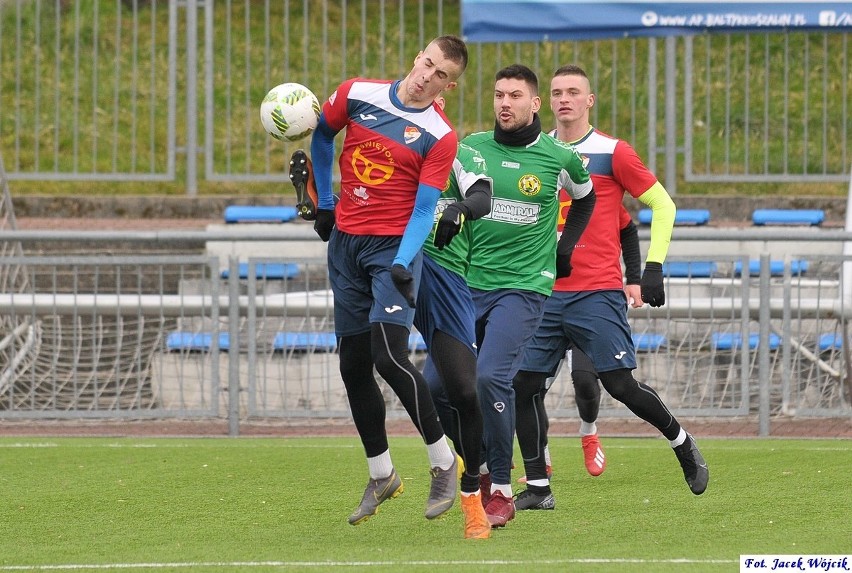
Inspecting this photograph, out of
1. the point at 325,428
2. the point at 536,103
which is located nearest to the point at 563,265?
the point at 536,103

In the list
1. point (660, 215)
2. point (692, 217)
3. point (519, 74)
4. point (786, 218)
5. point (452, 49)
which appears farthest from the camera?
point (786, 218)

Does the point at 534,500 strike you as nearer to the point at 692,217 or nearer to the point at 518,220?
the point at 518,220

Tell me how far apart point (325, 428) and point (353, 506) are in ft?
13.6

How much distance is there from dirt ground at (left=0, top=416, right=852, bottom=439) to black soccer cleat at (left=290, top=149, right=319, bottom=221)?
4.62m

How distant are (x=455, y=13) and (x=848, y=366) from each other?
6.30 m

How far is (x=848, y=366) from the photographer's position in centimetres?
1096

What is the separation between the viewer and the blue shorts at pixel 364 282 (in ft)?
20.7

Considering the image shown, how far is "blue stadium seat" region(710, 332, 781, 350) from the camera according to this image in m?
10.8

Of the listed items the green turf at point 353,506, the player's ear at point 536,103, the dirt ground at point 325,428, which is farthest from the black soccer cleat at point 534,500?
the dirt ground at point 325,428

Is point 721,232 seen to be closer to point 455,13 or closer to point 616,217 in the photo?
point 616,217

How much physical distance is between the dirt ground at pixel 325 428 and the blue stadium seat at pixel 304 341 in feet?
2.16

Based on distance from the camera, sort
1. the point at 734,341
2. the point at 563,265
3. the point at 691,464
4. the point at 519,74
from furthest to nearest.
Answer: the point at 734,341
the point at 691,464
the point at 563,265
the point at 519,74

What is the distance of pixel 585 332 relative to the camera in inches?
295

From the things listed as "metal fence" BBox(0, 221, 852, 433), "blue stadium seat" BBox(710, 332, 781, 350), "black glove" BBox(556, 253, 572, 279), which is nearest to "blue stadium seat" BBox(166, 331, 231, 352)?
"metal fence" BBox(0, 221, 852, 433)
